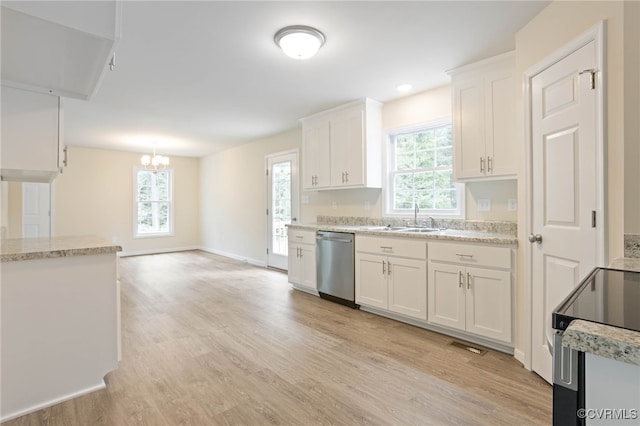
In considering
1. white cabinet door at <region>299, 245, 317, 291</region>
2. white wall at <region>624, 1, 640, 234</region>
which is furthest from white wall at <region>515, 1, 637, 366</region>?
white cabinet door at <region>299, 245, 317, 291</region>

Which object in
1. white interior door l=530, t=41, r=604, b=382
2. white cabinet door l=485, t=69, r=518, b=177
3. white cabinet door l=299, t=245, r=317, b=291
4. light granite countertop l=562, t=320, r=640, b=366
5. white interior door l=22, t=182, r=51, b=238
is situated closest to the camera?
light granite countertop l=562, t=320, r=640, b=366

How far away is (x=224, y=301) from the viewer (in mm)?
3928

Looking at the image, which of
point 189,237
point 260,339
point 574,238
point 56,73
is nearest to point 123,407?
point 260,339

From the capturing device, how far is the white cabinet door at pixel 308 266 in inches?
163

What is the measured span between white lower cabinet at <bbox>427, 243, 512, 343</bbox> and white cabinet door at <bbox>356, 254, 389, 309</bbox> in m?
0.52

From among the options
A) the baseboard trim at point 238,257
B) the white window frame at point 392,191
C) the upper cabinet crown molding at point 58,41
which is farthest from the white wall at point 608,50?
the baseboard trim at point 238,257

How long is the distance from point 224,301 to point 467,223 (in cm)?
291

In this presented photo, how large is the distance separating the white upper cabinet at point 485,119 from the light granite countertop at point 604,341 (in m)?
2.34

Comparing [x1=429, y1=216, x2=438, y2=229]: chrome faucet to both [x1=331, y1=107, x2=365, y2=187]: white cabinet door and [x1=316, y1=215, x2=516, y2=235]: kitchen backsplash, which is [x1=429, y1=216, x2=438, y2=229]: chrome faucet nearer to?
[x1=316, y1=215, x2=516, y2=235]: kitchen backsplash

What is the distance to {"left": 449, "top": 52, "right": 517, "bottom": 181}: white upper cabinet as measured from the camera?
2.70 meters

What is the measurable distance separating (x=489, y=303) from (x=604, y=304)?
188cm

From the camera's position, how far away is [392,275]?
321 cm

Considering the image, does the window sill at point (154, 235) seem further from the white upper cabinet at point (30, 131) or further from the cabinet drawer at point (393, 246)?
the cabinet drawer at point (393, 246)

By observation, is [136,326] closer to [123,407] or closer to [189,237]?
[123,407]
